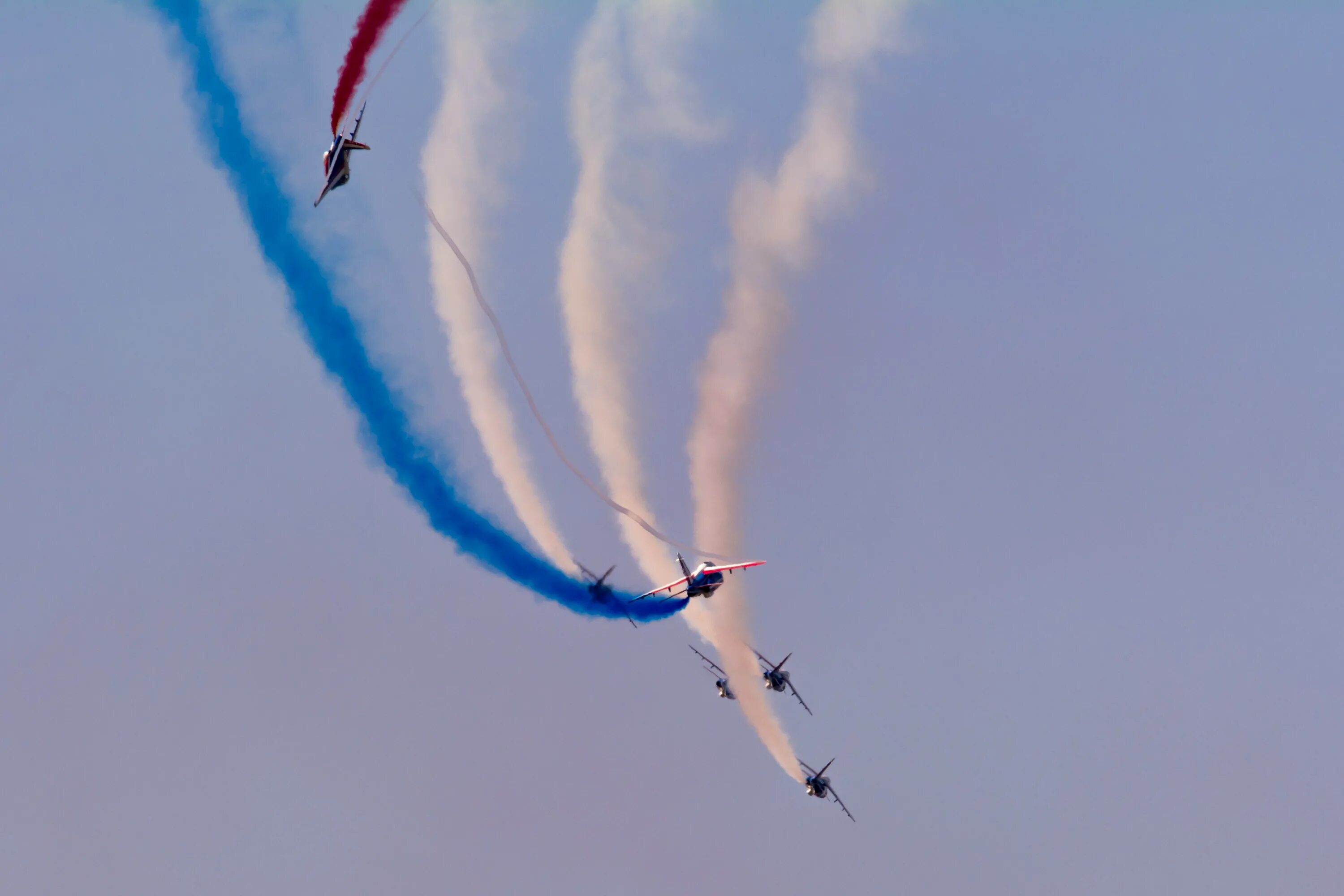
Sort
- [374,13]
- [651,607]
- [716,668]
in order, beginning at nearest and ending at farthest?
[374,13] → [651,607] → [716,668]

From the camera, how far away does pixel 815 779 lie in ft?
171

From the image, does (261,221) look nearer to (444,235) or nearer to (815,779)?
(444,235)

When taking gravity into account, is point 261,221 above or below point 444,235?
below

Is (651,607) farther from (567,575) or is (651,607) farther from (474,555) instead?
(474,555)

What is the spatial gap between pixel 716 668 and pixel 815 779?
21.3ft

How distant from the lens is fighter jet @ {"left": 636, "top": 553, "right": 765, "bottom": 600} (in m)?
45.2

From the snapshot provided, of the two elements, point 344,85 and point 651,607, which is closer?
point 344,85

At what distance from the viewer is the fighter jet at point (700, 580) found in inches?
1780

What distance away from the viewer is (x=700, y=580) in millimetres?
45188

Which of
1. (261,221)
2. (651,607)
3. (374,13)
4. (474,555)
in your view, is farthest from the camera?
(651,607)

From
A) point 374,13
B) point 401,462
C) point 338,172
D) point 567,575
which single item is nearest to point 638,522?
point 567,575

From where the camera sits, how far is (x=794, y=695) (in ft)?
165

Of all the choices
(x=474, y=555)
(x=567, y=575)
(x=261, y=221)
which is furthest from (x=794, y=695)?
(x=261, y=221)

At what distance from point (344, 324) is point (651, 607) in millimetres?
13650
